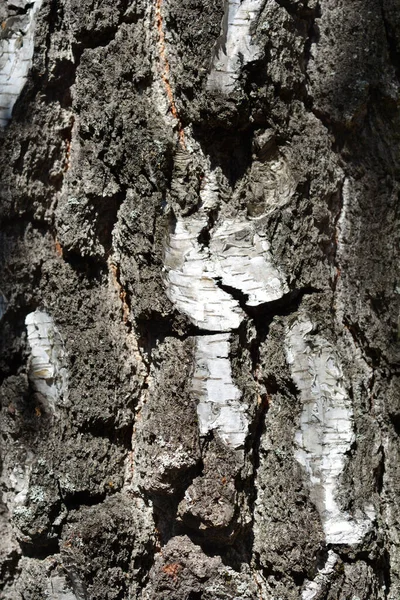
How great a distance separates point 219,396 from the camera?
1.16m

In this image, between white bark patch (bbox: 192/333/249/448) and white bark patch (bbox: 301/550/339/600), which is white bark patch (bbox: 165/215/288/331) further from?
white bark patch (bbox: 301/550/339/600)

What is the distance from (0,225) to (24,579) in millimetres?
661

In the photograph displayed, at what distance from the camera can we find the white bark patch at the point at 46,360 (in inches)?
48.6

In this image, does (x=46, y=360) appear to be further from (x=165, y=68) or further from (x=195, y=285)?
(x=165, y=68)

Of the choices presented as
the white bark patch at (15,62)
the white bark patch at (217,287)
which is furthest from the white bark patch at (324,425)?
the white bark patch at (15,62)

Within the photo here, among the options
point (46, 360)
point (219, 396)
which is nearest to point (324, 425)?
point (219, 396)

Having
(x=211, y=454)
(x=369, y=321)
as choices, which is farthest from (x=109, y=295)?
(x=369, y=321)

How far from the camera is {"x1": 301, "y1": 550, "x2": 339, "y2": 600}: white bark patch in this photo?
1.14m

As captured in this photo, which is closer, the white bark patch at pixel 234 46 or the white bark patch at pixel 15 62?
the white bark patch at pixel 234 46

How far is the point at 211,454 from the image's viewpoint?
1.16 meters

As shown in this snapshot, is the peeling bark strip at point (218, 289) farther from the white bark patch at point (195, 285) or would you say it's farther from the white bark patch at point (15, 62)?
the white bark patch at point (15, 62)

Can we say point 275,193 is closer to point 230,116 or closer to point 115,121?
point 230,116

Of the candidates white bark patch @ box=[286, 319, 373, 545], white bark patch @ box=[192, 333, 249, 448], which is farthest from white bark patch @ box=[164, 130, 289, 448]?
white bark patch @ box=[286, 319, 373, 545]

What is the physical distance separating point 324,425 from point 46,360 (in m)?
0.51
